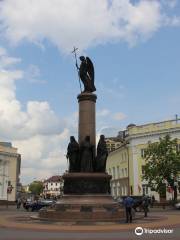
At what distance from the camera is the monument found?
81.7ft

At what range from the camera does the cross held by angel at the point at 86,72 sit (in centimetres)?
3089

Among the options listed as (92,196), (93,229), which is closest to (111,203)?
(92,196)

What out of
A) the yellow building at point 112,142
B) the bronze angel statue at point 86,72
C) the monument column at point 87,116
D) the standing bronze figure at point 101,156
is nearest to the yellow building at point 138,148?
the bronze angel statue at point 86,72

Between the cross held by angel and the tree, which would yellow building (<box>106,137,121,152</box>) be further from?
the cross held by angel

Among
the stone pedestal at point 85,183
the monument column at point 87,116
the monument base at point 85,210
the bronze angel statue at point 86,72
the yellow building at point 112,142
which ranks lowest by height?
the monument base at point 85,210

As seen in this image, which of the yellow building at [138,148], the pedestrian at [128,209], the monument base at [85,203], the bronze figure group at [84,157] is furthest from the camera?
the yellow building at [138,148]

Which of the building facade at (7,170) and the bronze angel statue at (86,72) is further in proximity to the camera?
the building facade at (7,170)

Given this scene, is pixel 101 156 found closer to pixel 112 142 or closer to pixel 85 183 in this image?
pixel 85 183

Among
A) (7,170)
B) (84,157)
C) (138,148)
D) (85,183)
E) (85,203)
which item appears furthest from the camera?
(7,170)

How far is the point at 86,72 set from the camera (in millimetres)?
31422

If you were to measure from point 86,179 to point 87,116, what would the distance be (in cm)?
434

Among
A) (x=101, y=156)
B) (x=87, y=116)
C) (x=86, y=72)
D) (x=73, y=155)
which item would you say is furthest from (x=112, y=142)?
(x=73, y=155)

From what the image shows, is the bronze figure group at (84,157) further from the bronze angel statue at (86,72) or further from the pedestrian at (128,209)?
the bronze angel statue at (86,72)

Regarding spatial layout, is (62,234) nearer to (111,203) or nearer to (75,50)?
(111,203)
